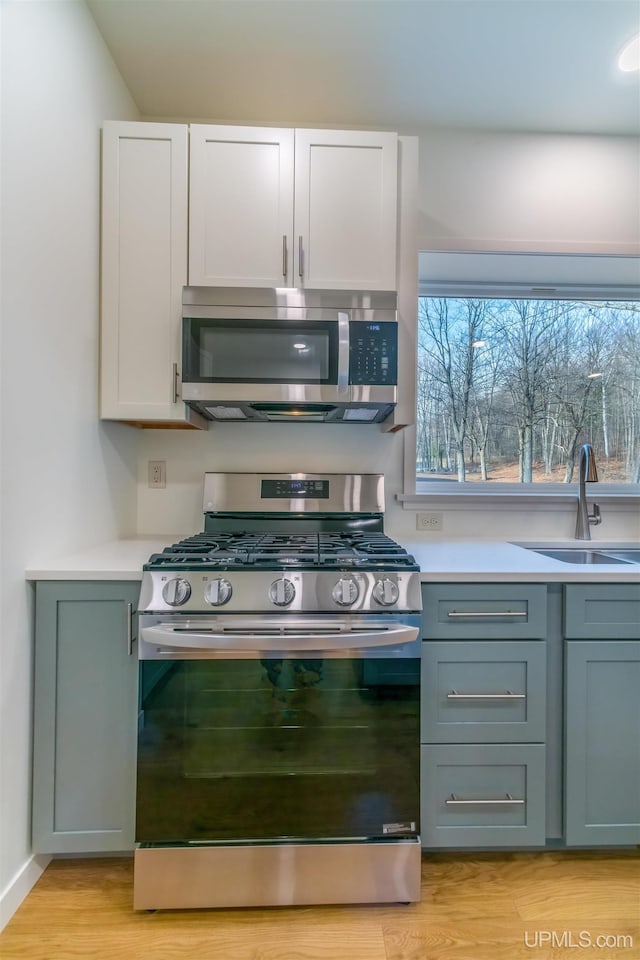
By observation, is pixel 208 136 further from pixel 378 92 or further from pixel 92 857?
pixel 92 857

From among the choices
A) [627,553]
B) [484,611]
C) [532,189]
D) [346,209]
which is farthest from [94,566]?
[532,189]

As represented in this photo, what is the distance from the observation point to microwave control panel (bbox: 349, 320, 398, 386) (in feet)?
5.36

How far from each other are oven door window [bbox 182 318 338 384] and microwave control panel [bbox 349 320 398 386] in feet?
0.23

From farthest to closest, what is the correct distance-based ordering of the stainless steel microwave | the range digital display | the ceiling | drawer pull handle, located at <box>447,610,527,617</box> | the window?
the window < the range digital display < the stainless steel microwave < the ceiling < drawer pull handle, located at <box>447,610,527,617</box>

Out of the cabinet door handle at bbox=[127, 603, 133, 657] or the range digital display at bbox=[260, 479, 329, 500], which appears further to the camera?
the range digital display at bbox=[260, 479, 329, 500]

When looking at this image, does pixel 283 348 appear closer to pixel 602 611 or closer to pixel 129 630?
pixel 129 630

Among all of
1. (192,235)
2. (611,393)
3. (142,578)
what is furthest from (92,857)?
(611,393)

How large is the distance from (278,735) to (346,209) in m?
1.77

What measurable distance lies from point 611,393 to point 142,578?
2.31 meters

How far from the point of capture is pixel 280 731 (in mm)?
1277

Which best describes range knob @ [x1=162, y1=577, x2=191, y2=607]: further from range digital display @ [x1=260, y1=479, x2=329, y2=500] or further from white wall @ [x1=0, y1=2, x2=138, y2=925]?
range digital display @ [x1=260, y1=479, x2=329, y2=500]

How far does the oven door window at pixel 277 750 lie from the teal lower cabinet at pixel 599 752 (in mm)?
513

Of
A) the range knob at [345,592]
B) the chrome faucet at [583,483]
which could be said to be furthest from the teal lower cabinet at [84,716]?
the chrome faucet at [583,483]

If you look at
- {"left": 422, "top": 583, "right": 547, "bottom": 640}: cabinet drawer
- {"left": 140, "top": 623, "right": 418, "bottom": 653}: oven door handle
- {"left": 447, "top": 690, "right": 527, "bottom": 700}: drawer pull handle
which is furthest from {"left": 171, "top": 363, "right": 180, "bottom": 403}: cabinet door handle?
{"left": 447, "top": 690, "right": 527, "bottom": 700}: drawer pull handle
